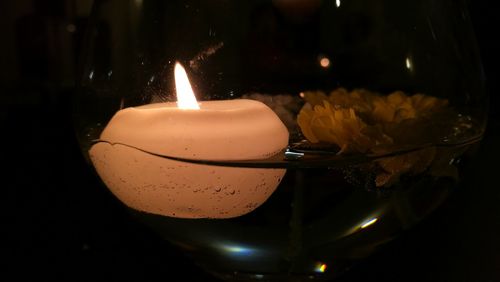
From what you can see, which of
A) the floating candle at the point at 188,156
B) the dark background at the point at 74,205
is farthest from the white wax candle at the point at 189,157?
the dark background at the point at 74,205

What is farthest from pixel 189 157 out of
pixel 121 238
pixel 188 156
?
pixel 121 238

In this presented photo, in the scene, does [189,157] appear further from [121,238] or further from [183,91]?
[121,238]

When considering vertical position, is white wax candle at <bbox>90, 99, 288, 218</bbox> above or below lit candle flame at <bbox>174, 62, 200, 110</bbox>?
below

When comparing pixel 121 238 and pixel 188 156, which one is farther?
pixel 121 238

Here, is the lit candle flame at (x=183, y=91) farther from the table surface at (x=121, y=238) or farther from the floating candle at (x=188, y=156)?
the table surface at (x=121, y=238)

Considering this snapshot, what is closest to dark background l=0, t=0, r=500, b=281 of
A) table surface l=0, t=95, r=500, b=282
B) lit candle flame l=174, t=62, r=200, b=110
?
table surface l=0, t=95, r=500, b=282

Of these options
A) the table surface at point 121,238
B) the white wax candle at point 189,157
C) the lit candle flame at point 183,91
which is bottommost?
the table surface at point 121,238

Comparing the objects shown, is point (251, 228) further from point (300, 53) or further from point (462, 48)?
point (300, 53)

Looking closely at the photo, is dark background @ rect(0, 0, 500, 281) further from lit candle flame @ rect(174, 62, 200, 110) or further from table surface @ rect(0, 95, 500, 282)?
lit candle flame @ rect(174, 62, 200, 110)
